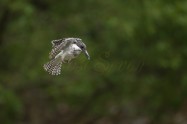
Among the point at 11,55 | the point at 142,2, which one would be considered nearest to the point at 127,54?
the point at 142,2

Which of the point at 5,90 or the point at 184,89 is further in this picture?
the point at 184,89

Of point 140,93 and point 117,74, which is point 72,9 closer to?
point 117,74

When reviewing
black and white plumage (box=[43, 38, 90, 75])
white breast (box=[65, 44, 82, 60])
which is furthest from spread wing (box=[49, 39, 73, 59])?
white breast (box=[65, 44, 82, 60])

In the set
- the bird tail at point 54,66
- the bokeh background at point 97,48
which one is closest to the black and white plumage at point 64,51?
the bird tail at point 54,66

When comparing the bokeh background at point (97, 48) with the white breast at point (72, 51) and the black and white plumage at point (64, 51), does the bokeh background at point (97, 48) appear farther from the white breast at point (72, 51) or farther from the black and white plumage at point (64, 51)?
the white breast at point (72, 51)

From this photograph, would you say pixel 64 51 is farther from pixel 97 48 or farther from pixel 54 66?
pixel 97 48
